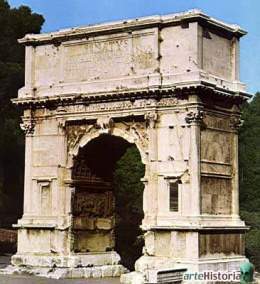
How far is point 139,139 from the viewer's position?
20.2m

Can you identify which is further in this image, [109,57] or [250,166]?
[250,166]

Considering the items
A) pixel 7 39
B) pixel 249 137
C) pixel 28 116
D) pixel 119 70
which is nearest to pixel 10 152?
pixel 7 39

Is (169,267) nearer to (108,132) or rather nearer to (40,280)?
(40,280)

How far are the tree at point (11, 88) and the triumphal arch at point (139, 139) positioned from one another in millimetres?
11254

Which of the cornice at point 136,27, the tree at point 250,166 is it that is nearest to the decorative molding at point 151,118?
the cornice at point 136,27

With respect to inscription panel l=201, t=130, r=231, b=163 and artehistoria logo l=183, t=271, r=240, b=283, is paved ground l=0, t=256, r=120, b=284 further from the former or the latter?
inscription panel l=201, t=130, r=231, b=163

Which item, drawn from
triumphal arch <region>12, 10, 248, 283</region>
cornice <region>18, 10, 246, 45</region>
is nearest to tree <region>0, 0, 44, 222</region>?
cornice <region>18, 10, 246, 45</region>

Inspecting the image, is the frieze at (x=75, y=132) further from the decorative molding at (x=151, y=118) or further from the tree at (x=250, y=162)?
the tree at (x=250, y=162)

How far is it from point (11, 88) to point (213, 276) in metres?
18.5

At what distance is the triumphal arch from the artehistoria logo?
0.17 meters

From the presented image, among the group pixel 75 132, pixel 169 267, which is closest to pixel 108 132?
pixel 75 132

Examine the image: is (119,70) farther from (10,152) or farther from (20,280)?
(10,152)

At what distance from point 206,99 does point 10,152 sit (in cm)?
1759

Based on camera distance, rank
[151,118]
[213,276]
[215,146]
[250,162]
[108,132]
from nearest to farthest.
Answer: [213,276] < [151,118] < [215,146] < [108,132] < [250,162]
